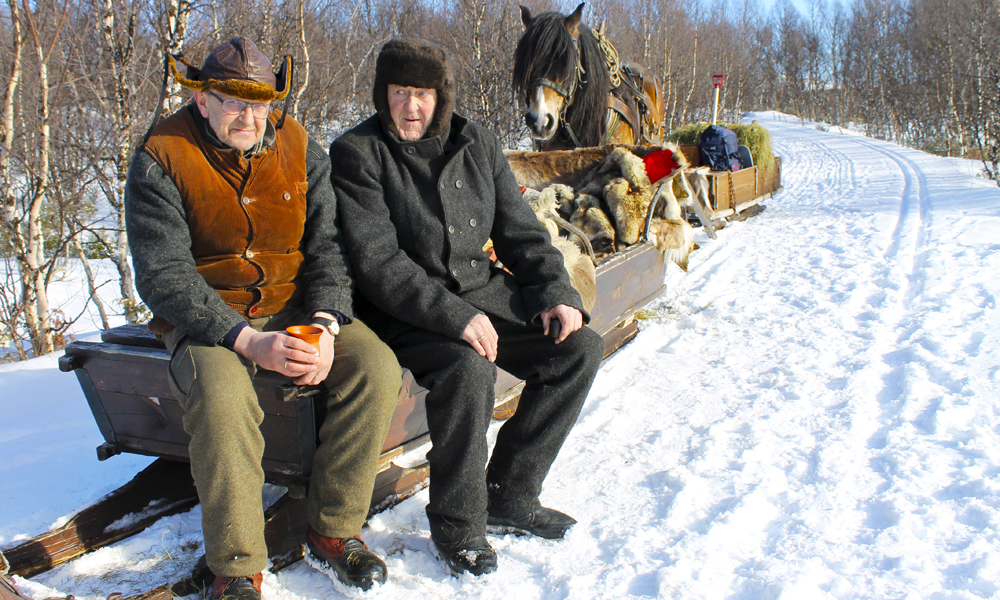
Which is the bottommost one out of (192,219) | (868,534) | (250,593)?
(868,534)

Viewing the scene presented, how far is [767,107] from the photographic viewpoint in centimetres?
4147

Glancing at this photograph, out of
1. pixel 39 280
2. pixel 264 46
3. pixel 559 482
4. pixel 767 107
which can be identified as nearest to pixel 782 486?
pixel 559 482

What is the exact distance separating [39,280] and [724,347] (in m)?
4.80

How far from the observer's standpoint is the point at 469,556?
181 centimetres

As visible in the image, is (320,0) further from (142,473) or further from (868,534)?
(868,534)

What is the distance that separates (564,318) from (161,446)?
1.37m

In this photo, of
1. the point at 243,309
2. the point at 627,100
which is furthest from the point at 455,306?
the point at 627,100

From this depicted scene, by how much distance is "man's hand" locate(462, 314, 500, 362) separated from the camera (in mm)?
1920

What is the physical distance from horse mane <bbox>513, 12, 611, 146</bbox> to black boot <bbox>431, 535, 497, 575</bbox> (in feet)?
12.5

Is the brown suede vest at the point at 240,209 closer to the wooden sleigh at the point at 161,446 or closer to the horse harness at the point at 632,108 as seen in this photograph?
the wooden sleigh at the point at 161,446

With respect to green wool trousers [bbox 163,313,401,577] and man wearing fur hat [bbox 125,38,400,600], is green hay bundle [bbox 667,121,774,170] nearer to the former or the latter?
man wearing fur hat [bbox 125,38,400,600]

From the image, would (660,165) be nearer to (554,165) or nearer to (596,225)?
(596,225)

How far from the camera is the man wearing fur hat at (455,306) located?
1856 millimetres

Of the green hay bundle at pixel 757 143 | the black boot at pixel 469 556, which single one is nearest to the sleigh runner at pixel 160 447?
the black boot at pixel 469 556
